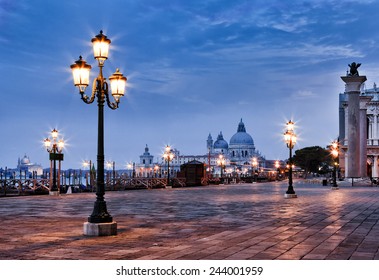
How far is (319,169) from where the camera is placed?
14612 cm

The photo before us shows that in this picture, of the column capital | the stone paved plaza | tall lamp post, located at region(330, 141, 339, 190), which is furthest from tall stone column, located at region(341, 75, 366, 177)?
the stone paved plaza

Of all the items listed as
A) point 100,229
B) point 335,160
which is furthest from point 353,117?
point 100,229

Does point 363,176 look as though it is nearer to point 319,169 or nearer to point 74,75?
point 74,75

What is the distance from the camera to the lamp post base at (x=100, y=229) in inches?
496

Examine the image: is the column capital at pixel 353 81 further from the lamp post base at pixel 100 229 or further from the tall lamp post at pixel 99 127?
the lamp post base at pixel 100 229

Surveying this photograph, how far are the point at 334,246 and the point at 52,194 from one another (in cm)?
2757

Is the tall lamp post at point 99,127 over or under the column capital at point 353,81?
under

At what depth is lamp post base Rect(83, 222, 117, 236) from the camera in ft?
41.3

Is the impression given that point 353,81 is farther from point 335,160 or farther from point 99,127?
point 99,127

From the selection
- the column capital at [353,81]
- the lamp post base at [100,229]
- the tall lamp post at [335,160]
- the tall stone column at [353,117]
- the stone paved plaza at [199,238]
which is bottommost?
the stone paved plaza at [199,238]

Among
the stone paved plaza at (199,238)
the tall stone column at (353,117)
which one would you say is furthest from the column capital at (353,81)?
the stone paved plaza at (199,238)

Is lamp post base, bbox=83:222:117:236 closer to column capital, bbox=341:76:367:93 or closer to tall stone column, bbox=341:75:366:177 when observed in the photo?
tall stone column, bbox=341:75:366:177

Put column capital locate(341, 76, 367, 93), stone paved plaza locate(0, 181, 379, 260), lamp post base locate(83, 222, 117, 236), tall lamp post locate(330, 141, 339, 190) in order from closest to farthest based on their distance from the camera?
stone paved plaza locate(0, 181, 379, 260) → lamp post base locate(83, 222, 117, 236) → tall lamp post locate(330, 141, 339, 190) → column capital locate(341, 76, 367, 93)
